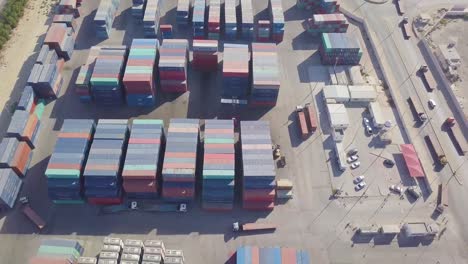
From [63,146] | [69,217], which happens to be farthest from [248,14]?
[69,217]

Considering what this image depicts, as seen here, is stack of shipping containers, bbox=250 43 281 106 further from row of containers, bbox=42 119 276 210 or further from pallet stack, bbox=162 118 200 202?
pallet stack, bbox=162 118 200 202

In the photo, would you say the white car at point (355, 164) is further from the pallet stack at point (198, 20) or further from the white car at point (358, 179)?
the pallet stack at point (198, 20)

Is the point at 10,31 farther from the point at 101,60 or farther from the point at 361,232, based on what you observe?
the point at 361,232

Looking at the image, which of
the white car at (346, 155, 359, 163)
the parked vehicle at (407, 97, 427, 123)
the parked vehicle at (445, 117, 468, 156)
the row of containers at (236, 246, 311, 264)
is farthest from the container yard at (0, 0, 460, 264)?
the parked vehicle at (407, 97, 427, 123)

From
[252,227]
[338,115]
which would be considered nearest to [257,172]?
[252,227]

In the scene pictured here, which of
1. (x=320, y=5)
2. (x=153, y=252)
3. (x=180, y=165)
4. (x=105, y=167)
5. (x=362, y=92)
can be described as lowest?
(x=153, y=252)

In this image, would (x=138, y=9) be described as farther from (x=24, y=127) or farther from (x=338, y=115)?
(x=338, y=115)

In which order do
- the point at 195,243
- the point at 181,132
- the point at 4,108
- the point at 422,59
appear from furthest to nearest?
the point at 422,59
the point at 4,108
the point at 181,132
the point at 195,243
